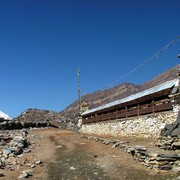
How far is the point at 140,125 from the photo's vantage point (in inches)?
1141

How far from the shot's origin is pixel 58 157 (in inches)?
818

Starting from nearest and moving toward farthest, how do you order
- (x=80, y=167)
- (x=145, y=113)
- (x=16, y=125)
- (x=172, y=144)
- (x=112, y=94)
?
(x=172, y=144), (x=80, y=167), (x=145, y=113), (x=16, y=125), (x=112, y=94)

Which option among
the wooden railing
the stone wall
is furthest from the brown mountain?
the stone wall

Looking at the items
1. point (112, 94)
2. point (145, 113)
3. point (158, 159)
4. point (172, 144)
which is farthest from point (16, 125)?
point (112, 94)

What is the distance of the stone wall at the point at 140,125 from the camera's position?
978 inches

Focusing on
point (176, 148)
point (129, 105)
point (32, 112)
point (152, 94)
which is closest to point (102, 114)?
point (129, 105)

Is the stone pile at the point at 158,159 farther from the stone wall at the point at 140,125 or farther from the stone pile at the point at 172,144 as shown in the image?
the stone wall at the point at 140,125

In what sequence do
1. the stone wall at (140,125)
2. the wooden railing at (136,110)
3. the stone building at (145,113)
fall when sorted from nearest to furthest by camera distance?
the stone building at (145,113) < the stone wall at (140,125) < the wooden railing at (136,110)

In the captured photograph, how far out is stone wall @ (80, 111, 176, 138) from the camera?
24852 millimetres

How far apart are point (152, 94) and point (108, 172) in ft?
42.2

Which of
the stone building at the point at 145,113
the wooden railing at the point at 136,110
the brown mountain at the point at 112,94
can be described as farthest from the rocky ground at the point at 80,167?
the brown mountain at the point at 112,94

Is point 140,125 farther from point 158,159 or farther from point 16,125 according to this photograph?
point 16,125

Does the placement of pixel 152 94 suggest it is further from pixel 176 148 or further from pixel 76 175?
pixel 76 175

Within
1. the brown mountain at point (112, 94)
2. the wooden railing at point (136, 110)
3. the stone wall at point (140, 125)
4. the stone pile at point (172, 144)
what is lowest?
the stone pile at point (172, 144)
